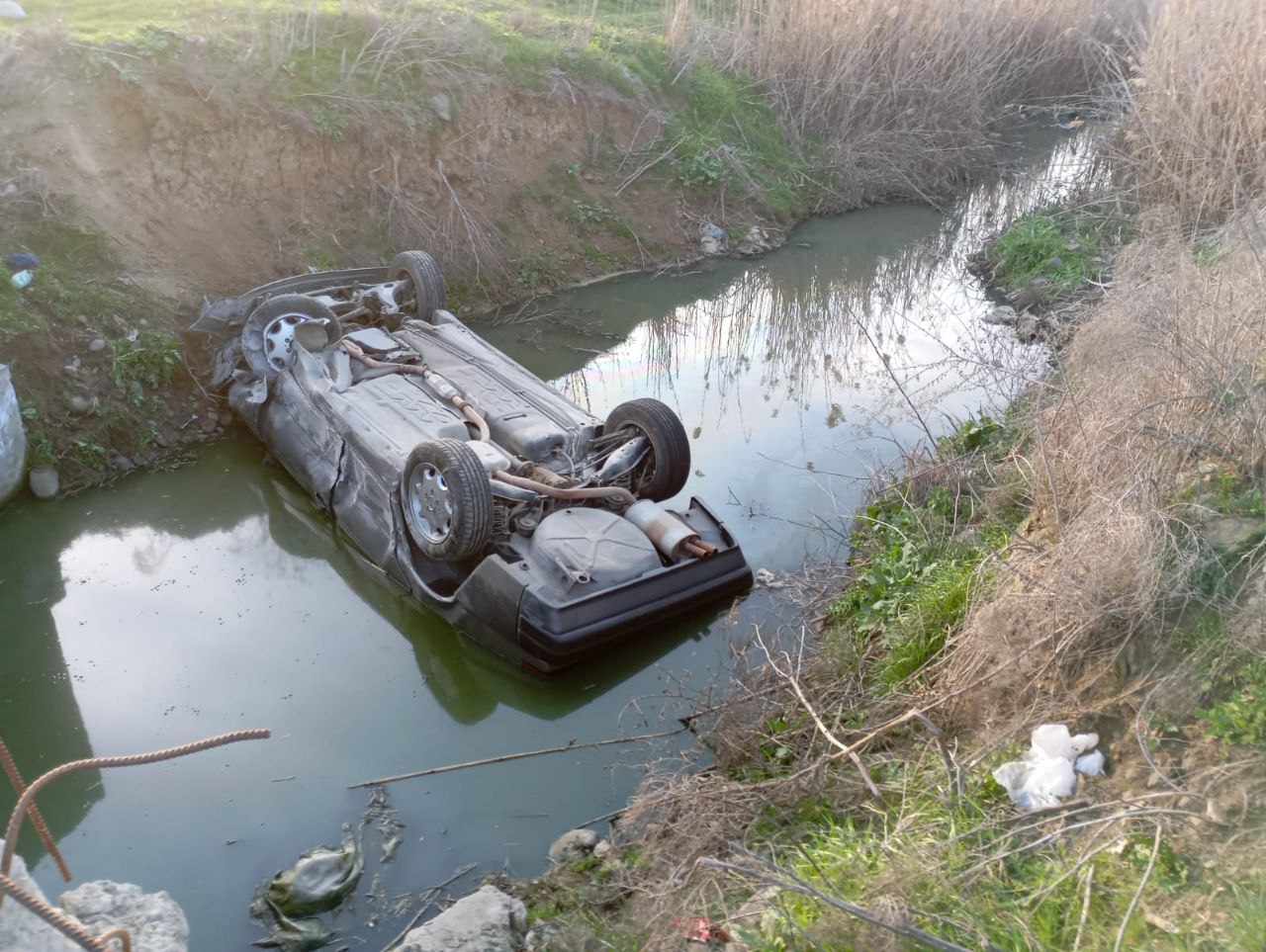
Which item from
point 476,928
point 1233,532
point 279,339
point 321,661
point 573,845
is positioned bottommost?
point 321,661

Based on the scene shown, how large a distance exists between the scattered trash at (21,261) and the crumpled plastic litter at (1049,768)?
7.91 m

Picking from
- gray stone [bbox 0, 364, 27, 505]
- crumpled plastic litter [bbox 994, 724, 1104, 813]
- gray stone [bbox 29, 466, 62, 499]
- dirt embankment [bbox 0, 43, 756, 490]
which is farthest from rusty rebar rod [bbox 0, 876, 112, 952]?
dirt embankment [bbox 0, 43, 756, 490]

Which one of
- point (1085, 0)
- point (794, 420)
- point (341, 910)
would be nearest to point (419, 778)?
point (341, 910)

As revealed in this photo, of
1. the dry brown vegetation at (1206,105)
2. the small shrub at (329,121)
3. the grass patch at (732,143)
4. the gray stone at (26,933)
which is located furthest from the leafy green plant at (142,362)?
the dry brown vegetation at (1206,105)

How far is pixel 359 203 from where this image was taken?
10.6 meters

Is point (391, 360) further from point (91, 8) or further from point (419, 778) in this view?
point (91, 8)

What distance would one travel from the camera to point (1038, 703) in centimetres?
→ 419

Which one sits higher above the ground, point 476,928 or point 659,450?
point 659,450

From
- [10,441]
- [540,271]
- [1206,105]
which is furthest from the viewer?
[540,271]

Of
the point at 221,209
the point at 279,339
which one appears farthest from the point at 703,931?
the point at 221,209

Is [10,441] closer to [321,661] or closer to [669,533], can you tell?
[321,661]

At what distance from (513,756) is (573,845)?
73cm

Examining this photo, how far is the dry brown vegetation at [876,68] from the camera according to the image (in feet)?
45.3

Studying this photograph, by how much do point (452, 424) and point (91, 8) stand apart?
23.4ft
